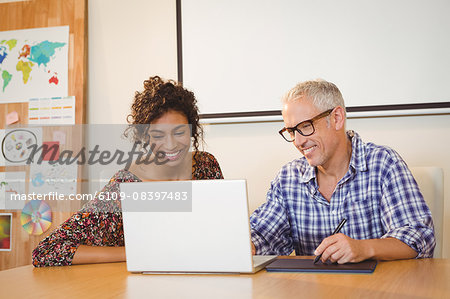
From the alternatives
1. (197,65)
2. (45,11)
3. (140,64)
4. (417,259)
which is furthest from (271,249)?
(45,11)

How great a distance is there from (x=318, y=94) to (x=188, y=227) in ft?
2.64

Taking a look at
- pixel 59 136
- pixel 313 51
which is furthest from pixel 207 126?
pixel 59 136

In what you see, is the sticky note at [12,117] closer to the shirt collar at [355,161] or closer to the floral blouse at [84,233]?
the floral blouse at [84,233]

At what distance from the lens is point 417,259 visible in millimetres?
1315

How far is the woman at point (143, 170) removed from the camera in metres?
1.41

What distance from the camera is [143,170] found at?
1.89 m

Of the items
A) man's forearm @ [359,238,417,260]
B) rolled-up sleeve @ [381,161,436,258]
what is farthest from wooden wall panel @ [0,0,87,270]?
man's forearm @ [359,238,417,260]

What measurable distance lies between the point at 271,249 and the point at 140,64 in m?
1.43

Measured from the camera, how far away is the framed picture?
273 centimetres

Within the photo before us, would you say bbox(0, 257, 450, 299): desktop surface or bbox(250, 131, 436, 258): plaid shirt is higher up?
bbox(250, 131, 436, 258): plaid shirt

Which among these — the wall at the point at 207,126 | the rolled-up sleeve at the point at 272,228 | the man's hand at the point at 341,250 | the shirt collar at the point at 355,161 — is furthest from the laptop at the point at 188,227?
the wall at the point at 207,126

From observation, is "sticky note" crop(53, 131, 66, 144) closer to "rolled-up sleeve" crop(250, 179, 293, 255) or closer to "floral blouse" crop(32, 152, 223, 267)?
"floral blouse" crop(32, 152, 223, 267)

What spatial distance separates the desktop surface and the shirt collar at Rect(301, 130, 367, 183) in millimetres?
477

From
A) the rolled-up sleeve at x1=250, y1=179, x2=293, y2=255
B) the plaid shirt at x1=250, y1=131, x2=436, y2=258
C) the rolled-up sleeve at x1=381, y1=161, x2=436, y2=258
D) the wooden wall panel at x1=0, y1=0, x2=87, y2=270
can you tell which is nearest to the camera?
the rolled-up sleeve at x1=381, y1=161, x2=436, y2=258
